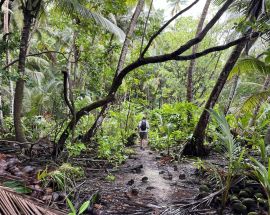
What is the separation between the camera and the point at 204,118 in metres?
6.64

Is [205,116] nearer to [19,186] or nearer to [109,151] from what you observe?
[109,151]

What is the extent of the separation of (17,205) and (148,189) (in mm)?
2939

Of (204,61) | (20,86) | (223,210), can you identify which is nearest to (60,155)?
(20,86)

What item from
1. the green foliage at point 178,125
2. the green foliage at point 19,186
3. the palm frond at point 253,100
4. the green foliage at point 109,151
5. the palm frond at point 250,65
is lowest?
the green foliage at point 19,186

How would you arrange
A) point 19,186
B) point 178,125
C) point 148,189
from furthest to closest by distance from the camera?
point 178,125
point 148,189
point 19,186

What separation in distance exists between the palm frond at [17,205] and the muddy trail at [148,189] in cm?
158

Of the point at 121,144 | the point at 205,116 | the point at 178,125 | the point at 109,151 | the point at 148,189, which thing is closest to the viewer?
the point at 148,189

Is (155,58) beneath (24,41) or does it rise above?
beneath

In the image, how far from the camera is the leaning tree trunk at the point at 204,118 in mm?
6105

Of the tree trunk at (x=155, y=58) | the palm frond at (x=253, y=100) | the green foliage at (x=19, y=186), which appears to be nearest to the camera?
the green foliage at (x=19, y=186)

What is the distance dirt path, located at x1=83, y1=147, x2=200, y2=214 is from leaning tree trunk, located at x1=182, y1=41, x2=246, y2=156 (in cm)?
47

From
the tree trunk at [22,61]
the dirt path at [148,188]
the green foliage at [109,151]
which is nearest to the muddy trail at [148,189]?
the dirt path at [148,188]

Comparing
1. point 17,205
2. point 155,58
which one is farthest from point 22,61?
point 17,205

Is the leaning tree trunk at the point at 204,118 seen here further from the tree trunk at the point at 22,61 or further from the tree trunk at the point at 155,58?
the tree trunk at the point at 22,61
